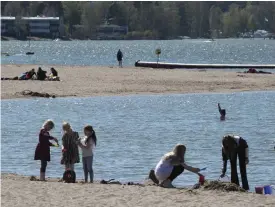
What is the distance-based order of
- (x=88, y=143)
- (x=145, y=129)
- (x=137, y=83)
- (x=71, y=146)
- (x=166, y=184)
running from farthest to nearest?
1. (x=137, y=83)
2. (x=145, y=129)
3. (x=71, y=146)
4. (x=88, y=143)
5. (x=166, y=184)

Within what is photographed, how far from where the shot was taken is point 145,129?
1195 inches

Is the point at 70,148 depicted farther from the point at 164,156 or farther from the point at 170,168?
the point at 170,168

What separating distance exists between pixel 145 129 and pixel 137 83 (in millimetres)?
16882

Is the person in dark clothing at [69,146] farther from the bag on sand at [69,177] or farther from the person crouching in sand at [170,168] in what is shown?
the person crouching in sand at [170,168]

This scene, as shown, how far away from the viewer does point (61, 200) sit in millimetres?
14938

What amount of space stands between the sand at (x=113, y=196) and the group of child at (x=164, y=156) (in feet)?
1.27

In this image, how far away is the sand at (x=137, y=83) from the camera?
140 ft

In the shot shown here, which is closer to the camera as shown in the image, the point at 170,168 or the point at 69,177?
the point at 170,168

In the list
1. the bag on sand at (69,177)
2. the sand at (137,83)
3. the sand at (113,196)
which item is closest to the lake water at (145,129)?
the sand at (137,83)

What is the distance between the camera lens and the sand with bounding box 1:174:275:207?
14656mm

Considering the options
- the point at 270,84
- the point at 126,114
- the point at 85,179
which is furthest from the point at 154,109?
the point at 85,179

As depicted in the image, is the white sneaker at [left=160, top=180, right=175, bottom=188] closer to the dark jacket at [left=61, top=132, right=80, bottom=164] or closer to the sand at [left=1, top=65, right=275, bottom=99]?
the dark jacket at [left=61, top=132, right=80, bottom=164]

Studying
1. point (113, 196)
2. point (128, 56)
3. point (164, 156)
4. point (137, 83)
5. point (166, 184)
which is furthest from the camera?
point (128, 56)

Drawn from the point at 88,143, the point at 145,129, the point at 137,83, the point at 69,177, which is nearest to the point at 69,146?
the point at 88,143
